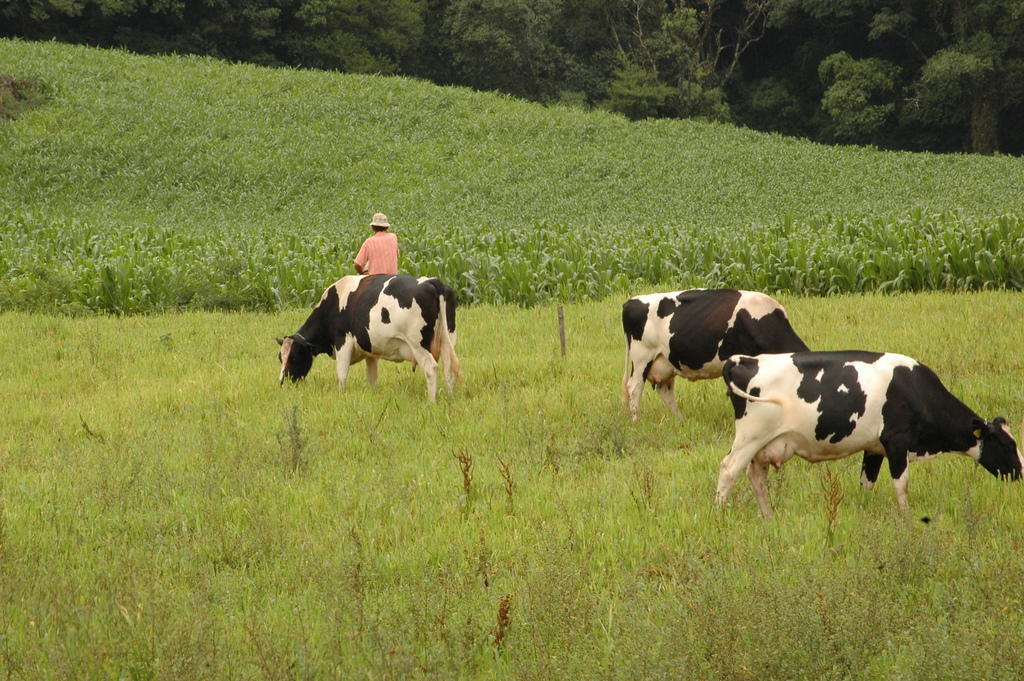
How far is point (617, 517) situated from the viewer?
6.36m

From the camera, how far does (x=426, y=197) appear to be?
120 feet

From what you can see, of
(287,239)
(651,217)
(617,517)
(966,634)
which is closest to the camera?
(966,634)

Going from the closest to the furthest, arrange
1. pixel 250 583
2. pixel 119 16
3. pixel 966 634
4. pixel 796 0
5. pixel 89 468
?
pixel 966 634, pixel 250 583, pixel 89 468, pixel 119 16, pixel 796 0

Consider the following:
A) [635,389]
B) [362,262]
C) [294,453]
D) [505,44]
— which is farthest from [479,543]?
[505,44]

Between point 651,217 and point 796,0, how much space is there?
37.8 m

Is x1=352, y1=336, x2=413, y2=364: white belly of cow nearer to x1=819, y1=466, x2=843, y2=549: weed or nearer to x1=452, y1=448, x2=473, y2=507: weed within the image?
x1=452, y1=448, x2=473, y2=507: weed

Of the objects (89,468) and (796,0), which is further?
(796,0)

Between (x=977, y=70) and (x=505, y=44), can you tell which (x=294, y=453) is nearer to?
(x=977, y=70)

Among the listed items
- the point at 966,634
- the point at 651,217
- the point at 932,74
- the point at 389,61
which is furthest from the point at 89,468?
the point at 389,61

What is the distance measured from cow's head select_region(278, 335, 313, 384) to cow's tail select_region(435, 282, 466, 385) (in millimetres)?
1835

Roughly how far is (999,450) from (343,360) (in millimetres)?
6726

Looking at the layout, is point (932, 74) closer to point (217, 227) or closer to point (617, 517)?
point (217, 227)

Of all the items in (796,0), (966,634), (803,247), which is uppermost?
(796,0)

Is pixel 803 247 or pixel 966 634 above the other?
pixel 803 247
